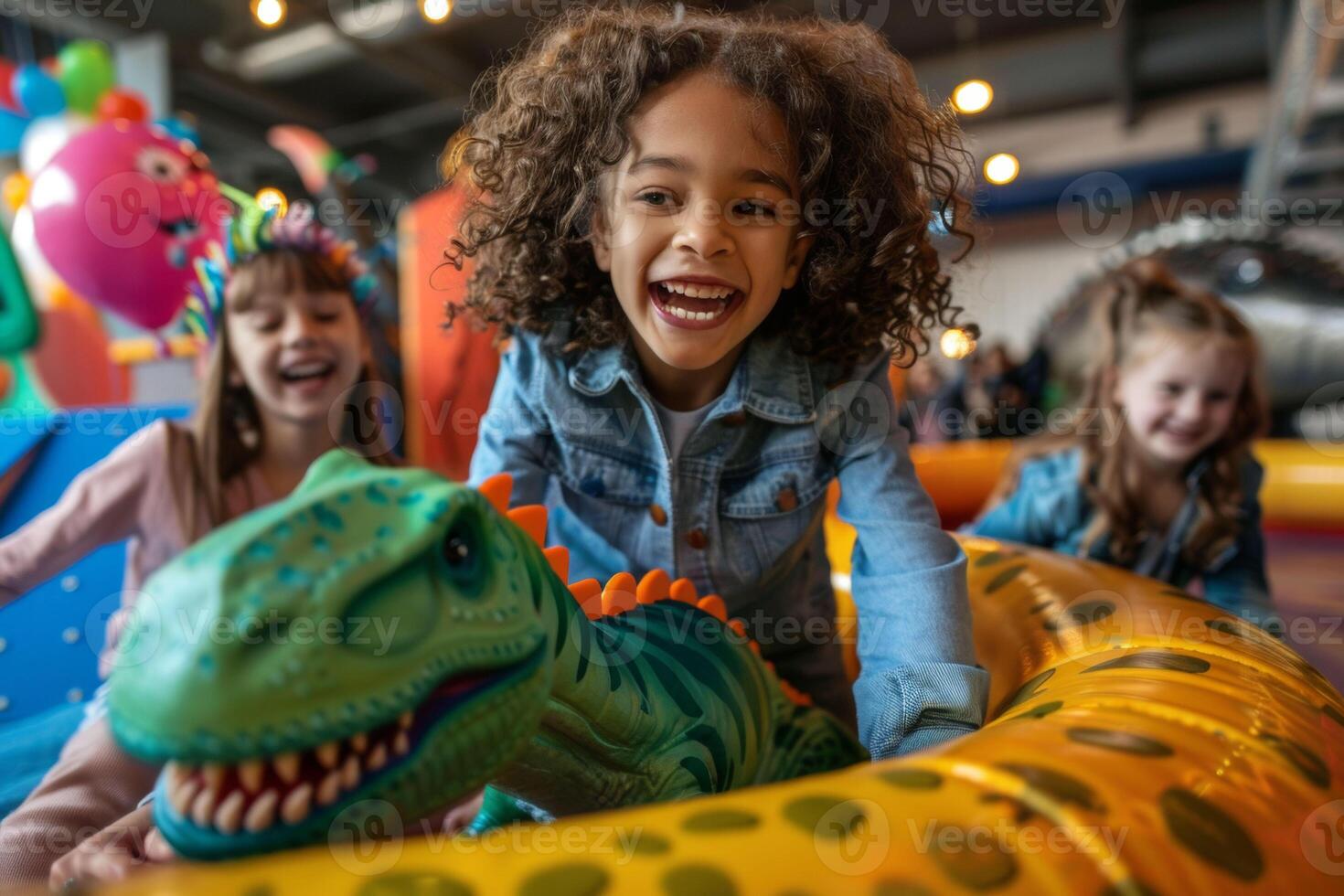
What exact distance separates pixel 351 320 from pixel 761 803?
1.04 meters

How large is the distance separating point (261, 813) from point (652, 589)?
352mm

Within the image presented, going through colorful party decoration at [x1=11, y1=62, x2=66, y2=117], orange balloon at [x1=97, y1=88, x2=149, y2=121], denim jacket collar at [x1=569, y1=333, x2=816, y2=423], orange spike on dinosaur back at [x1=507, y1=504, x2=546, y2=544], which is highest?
colorful party decoration at [x1=11, y1=62, x2=66, y2=117]

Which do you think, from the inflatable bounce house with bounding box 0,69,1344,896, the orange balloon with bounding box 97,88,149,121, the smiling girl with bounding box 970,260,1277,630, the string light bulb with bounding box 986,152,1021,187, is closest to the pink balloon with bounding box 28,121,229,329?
the orange balloon with bounding box 97,88,149,121

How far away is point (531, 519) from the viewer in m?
0.58

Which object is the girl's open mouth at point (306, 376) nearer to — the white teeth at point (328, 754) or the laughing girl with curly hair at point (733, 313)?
the laughing girl with curly hair at point (733, 313)

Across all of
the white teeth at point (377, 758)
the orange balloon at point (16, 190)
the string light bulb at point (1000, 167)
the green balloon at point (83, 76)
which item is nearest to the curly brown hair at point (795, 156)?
the white teeth at point (377, 758)

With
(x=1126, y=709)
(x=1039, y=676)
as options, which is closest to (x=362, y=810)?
(x=1126, y=709)

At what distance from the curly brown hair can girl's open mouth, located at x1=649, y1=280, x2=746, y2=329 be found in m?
0.11

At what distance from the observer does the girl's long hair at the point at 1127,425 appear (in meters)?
1.40

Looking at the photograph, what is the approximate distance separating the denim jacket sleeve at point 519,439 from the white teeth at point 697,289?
174 millimetres

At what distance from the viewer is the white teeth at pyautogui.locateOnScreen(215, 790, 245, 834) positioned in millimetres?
373

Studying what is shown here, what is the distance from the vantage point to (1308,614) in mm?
1664

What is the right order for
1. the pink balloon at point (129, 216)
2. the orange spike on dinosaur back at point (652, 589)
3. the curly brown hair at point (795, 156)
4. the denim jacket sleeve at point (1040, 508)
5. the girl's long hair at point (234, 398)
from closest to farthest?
the orange spike on dinosaur back at point (652, 589) → the curly brown hair at point (795, 156) → the girl's long hair at point (234, 398) → the denim jacket sleeve at point (1040, 508) → the pink balloon at point (129, 216)

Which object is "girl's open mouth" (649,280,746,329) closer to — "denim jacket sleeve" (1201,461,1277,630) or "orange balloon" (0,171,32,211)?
"denim jacket sleeve" (1201,461,1277,630)
